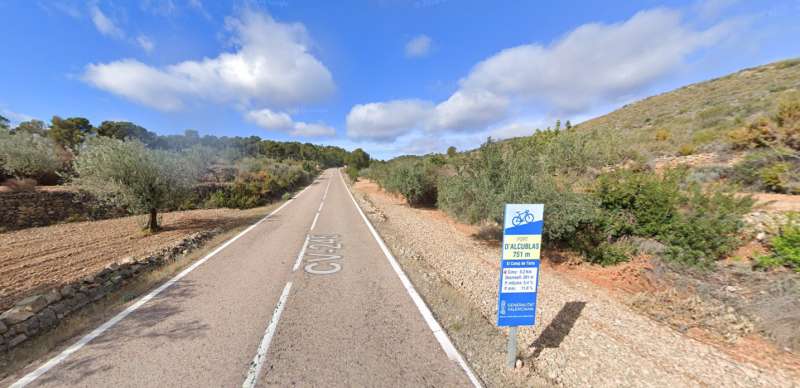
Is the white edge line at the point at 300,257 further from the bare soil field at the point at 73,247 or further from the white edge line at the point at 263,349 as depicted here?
the bare soil field at the point at 73,247

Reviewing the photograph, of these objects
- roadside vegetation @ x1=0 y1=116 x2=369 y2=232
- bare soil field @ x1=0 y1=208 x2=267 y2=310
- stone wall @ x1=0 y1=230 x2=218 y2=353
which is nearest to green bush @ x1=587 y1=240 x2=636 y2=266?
stone wall @ x1=0 y1=230 x2=218 y2=353

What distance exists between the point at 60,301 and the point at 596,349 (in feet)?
29.7

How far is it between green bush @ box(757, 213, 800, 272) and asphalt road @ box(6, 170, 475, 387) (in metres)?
6.46

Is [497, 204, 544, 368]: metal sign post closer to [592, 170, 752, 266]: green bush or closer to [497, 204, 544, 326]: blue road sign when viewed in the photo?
[497, 204, 544, 326]: blue road sign

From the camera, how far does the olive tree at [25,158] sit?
57.5 ft

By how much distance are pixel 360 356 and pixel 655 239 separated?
7839 mm

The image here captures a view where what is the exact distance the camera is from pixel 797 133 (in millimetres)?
10133

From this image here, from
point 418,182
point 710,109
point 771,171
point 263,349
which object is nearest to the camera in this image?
point 263,349

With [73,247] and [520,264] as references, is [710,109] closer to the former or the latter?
[520,264]

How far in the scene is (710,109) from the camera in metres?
19.3

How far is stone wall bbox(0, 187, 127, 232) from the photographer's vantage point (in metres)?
12.0

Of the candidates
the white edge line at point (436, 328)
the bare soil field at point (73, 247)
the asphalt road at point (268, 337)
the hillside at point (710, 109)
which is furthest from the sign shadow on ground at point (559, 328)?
the hillside at point (710, 109)

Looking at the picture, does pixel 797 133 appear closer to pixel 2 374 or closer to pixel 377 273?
pixel 377 273

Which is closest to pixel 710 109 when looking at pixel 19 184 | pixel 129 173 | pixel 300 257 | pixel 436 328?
pixel 436 328
